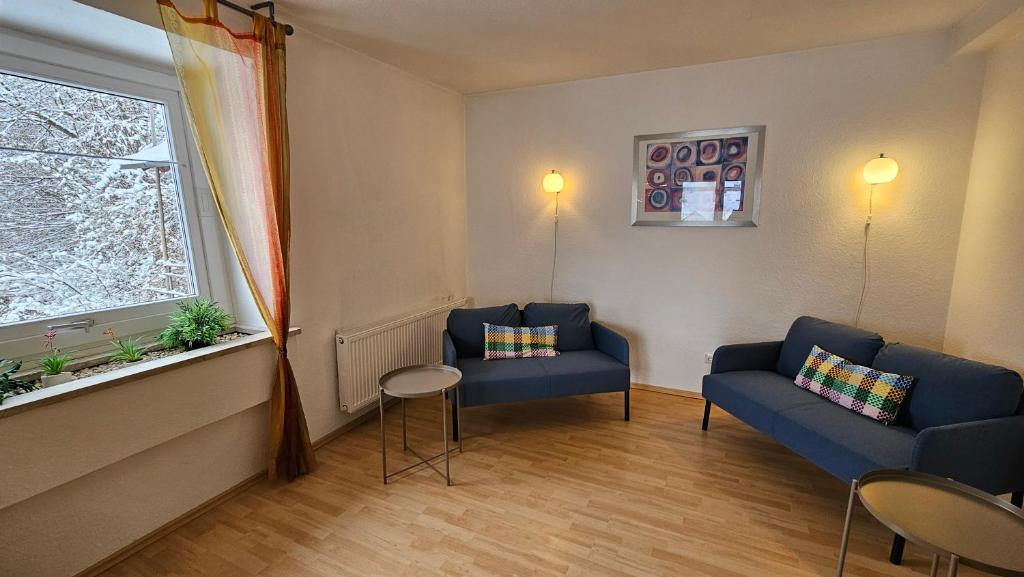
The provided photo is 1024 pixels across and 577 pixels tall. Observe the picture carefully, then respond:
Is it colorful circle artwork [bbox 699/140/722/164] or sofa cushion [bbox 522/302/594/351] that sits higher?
colorful circle artwork [bbox 699/140/722/164]

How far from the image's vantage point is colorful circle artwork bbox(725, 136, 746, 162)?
3.14m

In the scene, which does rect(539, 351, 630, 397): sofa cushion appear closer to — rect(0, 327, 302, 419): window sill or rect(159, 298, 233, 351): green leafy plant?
rect(0, 327, 302, 419): window sill

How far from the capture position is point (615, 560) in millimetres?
1860

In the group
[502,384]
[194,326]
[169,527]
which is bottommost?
[169,527]

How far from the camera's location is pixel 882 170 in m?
2.69

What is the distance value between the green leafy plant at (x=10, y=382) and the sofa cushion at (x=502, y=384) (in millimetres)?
1912

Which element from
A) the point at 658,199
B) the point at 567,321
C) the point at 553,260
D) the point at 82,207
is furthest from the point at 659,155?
the point at 82,207

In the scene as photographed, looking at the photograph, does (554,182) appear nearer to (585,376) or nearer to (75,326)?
(585,376)

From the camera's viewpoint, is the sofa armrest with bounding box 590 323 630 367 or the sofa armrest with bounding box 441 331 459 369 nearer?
the sofa armrest with bounding box 441 331 459 369

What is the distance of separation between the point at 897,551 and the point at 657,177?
2563mm

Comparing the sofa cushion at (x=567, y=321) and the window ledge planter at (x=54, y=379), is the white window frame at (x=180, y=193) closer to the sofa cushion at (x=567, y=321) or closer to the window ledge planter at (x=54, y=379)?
A: the window ledge planter at (x=54, y=379)

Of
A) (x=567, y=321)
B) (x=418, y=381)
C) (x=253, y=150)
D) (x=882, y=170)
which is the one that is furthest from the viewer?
(x=567, y=321)

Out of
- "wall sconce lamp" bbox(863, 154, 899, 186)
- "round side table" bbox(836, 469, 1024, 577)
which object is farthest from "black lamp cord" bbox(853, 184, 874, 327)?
"round side table" bbox(836, 469, 1024, 577)

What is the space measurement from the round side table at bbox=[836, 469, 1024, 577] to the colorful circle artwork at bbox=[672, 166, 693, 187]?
236 centimetres
